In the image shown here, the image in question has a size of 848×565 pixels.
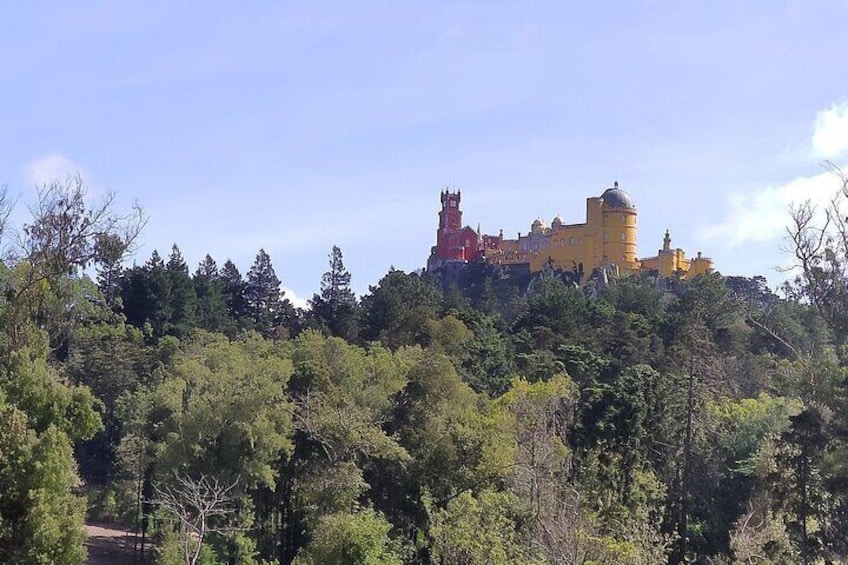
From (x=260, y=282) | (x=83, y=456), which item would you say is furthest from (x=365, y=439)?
(x=260, y=282)

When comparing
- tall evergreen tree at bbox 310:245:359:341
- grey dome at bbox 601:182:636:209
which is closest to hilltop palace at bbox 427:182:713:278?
grey dome at bbox 601:182:636:209

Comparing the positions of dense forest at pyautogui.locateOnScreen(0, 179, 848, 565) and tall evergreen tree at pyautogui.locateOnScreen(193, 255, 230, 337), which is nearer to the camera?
dense forest at pyautogui.locateOnScreen(0, 179, 848, 565)

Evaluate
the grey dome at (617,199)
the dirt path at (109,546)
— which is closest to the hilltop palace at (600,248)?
the grey dome at (617,199)

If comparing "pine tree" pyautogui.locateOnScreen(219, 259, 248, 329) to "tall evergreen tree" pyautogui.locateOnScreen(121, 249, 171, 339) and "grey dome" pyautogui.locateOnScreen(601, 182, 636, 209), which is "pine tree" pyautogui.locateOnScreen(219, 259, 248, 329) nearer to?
"tall evergreen tree" pyautogui.locateOnScreen(121, 249, 171, 339)

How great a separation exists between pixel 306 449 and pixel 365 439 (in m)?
2.13

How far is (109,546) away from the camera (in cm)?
3388

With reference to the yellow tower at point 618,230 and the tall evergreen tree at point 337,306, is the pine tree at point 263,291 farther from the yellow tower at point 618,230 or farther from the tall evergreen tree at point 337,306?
the yellow tower at point 618,230

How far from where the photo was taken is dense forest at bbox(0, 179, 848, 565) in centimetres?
1766

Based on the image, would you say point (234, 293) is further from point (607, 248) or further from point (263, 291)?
point (607, 248)

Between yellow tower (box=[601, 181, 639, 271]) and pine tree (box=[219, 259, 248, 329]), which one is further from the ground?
yellow tower (box=[601, 181, 639, 271])

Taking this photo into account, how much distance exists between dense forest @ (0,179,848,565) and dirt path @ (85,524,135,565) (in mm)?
671

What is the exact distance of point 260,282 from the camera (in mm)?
62406

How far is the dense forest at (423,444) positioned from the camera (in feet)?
57.9

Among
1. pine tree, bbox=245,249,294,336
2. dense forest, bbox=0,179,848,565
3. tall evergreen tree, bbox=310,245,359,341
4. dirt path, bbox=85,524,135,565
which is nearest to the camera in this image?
dense forest, bbox=0,179,848,565
